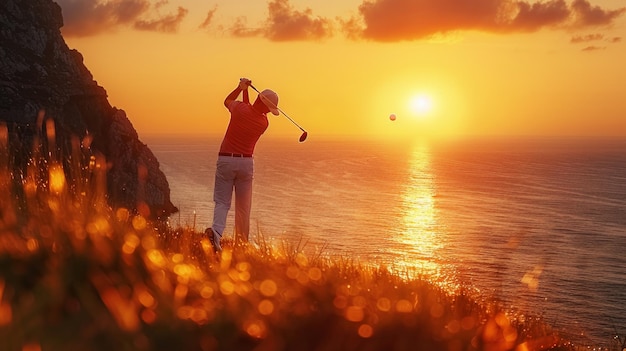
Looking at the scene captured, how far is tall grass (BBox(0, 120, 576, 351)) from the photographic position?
16.3 feet

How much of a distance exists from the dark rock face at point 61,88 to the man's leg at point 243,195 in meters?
87.5

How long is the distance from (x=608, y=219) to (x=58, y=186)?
354 ft

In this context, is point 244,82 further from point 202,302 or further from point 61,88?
point 61,88

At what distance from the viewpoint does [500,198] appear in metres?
132

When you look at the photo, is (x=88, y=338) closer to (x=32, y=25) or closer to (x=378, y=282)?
(x=378, y=282)

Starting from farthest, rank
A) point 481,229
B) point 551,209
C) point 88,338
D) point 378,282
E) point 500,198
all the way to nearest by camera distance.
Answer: point 500,198 → point 551,209 → point 481,229 → point 378,282 → point 88,338

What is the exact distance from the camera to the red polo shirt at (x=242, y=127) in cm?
1069

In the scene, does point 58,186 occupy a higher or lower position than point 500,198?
higher

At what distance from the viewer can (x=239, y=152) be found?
1091 centimetres

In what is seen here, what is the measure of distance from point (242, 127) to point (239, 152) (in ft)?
1.45

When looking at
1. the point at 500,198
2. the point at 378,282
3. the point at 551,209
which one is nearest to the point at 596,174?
the point at 500,198

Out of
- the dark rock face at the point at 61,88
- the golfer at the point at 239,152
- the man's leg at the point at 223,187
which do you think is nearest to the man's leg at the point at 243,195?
the golfer at the point at 239,152

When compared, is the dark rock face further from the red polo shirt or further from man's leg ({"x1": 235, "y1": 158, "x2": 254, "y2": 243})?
the red polo shirt

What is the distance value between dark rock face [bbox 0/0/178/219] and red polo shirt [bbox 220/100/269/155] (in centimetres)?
8789
